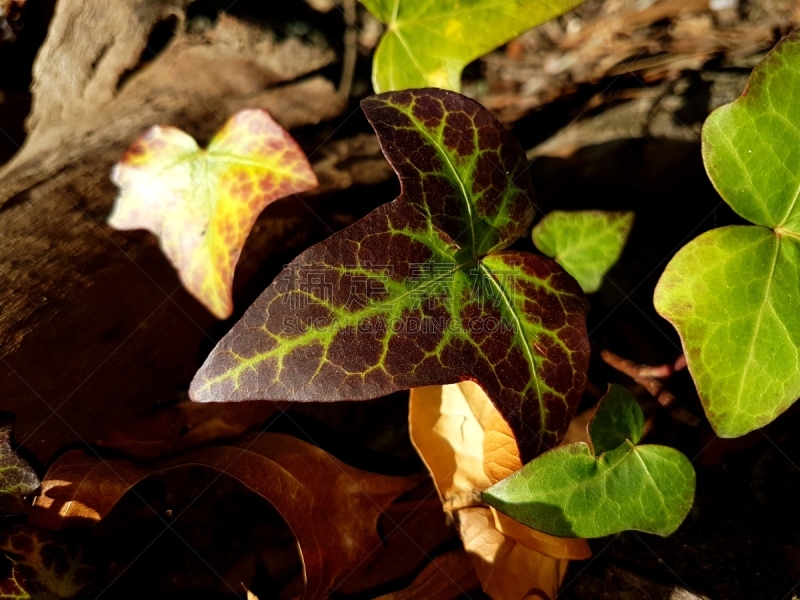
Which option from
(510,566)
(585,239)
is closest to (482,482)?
(510,566)

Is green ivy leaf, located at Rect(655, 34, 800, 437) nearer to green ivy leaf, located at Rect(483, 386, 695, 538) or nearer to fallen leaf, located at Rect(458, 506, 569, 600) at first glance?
green ivy leaf, located at Rect(483, 386, 695, 538)

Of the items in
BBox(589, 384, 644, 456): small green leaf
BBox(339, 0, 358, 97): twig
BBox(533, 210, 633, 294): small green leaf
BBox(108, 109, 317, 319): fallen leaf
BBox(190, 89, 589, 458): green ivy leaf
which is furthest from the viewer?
BBox(339, 0, 358, 97): twig

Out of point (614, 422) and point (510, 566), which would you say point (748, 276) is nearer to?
point (614, 422)

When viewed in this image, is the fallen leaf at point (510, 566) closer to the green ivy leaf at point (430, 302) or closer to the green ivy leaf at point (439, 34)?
the green ivy leaf at point (430, 302)

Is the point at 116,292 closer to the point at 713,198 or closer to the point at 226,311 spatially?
the point at 226,311

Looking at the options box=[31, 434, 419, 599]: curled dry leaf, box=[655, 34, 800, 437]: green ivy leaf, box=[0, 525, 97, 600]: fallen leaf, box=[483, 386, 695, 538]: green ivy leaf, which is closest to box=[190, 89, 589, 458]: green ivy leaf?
box=[483, 386, 695, 538]: green ivy leaf
